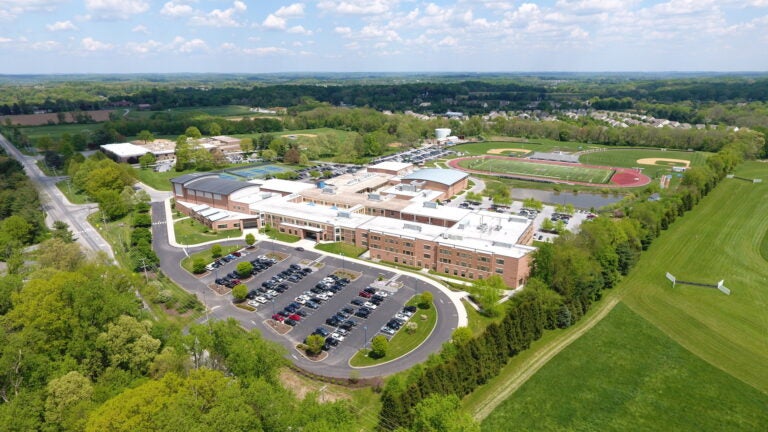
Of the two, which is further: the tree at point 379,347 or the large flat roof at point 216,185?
the large flat roof at point 216,185

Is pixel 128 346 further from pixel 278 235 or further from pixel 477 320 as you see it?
pixel 278 235

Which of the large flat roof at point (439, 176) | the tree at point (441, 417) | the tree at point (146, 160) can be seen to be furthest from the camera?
the tree at point (146, 160)

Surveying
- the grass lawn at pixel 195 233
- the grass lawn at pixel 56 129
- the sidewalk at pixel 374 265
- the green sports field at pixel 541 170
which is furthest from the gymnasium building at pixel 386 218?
the grass lawn at pixel 56 129

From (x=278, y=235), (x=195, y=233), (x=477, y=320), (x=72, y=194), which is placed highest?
(x=72, y=194)

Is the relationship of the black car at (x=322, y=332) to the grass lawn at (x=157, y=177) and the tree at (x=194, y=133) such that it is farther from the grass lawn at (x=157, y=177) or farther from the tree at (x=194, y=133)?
the tree at (x=194, y=133)

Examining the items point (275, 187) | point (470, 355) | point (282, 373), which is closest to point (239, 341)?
point (282, 373)

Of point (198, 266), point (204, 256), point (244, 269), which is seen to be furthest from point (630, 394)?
point (204, 256)
